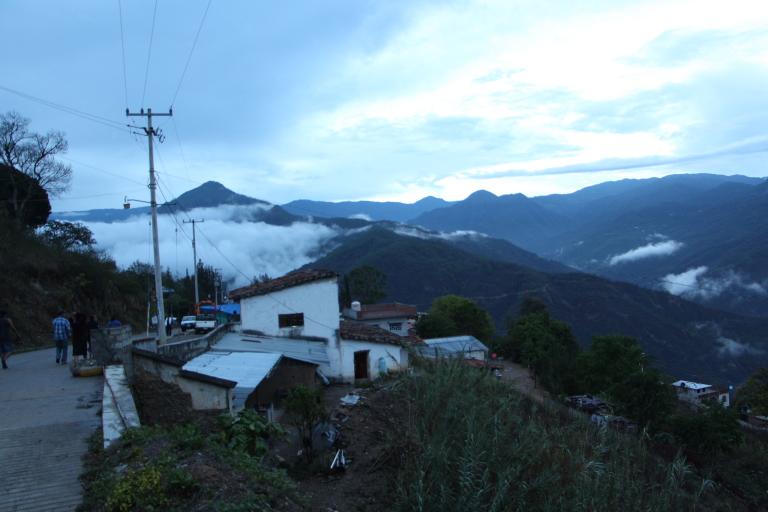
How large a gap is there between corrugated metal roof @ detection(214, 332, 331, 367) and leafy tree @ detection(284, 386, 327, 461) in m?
5.86

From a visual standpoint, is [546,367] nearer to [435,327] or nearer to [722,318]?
[435,327]

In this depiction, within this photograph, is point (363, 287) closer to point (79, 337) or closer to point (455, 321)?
point (455, 321)

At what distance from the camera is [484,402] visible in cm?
710

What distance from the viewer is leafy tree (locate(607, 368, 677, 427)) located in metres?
22.8

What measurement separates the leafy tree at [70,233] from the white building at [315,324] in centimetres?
2066

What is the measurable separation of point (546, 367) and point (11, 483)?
34746 mm

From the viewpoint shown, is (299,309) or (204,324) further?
(204,324)

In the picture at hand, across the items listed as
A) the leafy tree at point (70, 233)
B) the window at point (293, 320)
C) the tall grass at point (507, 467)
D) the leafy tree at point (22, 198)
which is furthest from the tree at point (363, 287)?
the tall grass at point (507, 467)

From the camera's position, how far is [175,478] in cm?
432

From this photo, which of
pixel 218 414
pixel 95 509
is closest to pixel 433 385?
pixel 218 414

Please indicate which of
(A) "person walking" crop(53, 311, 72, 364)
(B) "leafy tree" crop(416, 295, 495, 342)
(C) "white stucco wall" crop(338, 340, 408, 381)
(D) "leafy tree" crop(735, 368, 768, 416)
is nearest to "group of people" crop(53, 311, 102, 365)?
(A) "person walking" crop(53, 311, 72, 364)

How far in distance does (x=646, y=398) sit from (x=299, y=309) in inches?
596

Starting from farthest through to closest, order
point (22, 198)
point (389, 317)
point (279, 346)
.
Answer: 1. point (389, 317)
2. point (22, 198)
3. point (279, 346)

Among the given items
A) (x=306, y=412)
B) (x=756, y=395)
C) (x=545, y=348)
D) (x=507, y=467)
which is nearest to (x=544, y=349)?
(x=545, y=348)
